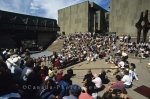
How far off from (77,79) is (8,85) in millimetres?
10673

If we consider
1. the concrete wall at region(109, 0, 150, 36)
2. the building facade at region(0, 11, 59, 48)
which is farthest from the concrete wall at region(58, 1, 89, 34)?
the concrete wall at region(109, 0, 150, 36)

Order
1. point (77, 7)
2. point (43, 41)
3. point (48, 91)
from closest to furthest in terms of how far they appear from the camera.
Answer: point (48, 91), point (43, 41), point (77, 7)

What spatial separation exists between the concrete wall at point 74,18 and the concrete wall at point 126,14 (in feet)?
48.0

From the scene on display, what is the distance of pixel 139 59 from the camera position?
21047 mm

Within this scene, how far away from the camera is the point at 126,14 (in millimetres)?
40812

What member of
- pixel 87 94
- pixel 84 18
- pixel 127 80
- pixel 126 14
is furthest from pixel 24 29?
pixel 87 94

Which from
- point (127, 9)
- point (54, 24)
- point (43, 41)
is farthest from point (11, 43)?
point (127, 9)

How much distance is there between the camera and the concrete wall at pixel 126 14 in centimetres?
3851

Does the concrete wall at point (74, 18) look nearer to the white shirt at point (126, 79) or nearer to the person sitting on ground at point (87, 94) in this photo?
the white shirt at point (126, 79)

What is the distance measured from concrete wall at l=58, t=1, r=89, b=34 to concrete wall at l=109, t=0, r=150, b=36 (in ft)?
48.0

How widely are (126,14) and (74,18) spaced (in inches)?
906

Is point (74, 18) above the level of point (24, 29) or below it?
above

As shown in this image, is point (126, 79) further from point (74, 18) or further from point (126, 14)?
point (74, 18)

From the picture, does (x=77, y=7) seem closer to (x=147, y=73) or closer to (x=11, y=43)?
(x=11, y=43)
